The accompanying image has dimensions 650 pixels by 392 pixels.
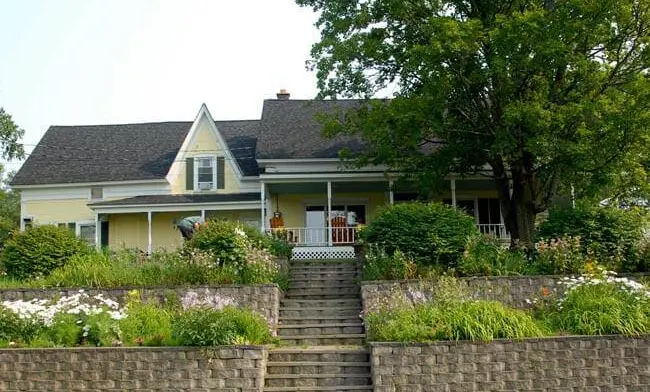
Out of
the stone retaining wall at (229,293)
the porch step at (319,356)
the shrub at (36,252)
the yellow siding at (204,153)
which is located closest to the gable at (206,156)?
the yellow siding at (204,153)

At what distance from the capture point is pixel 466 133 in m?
18.7

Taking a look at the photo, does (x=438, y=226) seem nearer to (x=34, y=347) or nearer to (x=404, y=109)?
(x=404, y=109)

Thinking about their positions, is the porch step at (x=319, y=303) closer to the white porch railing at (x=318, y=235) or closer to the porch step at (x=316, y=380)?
the porch step at (x=316, y=380)

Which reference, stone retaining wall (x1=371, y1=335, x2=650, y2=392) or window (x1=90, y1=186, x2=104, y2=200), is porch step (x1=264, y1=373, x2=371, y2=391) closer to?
stone retaining wall (x1=371, y1=335, x2=650, y2=392)

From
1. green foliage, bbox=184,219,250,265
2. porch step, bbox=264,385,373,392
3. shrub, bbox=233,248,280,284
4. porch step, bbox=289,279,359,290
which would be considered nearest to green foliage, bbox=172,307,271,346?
porch step, bbox=264,385,373,392

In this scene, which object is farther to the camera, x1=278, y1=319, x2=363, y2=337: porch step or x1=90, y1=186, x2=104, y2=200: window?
x1=90, y1=186, x2=104, y2=200: window

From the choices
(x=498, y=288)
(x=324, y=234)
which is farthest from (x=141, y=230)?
(x=498, y=288)

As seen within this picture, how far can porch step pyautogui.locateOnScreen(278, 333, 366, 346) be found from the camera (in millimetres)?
13148

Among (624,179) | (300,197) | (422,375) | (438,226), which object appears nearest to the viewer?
(422,375)

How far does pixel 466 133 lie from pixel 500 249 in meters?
4.63

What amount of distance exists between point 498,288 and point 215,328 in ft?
19.9

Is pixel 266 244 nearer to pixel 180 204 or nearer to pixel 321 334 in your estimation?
pixel 321 334

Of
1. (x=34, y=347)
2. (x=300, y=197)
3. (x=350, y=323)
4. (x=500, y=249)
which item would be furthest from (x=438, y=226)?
(x=300, y=197)

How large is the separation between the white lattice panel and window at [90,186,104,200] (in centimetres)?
950
